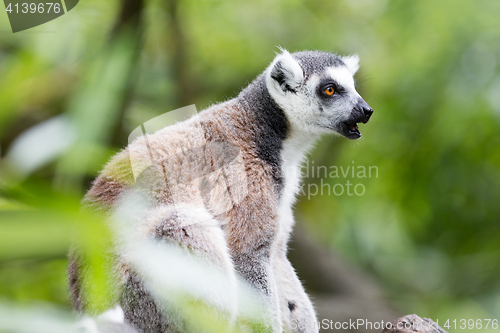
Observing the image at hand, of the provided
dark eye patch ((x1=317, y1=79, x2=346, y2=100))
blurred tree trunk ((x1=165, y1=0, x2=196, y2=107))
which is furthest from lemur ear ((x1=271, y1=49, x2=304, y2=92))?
blurred tree trunk ((x1=165, y1=0, x2=196, y2=107))

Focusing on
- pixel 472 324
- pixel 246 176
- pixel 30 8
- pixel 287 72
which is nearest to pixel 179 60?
pixel 30 8

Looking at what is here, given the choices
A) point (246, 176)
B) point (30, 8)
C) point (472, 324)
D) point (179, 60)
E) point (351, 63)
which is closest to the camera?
point (246, 176)

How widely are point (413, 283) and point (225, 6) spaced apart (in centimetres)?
446

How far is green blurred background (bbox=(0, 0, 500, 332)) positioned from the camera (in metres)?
4.55

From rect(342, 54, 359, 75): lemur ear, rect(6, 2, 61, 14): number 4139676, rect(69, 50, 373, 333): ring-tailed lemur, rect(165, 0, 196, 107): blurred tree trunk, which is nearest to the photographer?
rect(69, 50, 373, 333): ring-tailed lemur

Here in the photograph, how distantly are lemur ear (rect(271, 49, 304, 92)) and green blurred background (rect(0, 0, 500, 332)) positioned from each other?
1.48 meters

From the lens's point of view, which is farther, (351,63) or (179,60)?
(179,60)

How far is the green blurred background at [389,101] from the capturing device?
4551 millimetres

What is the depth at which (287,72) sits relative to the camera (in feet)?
9.48

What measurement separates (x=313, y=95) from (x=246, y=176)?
32.0 inches

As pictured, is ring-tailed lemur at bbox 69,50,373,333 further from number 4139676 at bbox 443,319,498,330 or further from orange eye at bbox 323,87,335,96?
number 4139676 at bbox 443,319,498,330

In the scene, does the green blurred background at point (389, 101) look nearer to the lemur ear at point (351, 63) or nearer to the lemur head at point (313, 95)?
the lemur ear at point (351, 63)

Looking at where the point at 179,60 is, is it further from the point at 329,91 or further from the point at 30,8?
the point at 329,91

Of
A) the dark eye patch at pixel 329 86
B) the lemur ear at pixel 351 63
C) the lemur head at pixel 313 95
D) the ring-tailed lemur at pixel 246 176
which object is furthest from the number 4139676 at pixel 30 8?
the lemur ear at pixel 351 63
